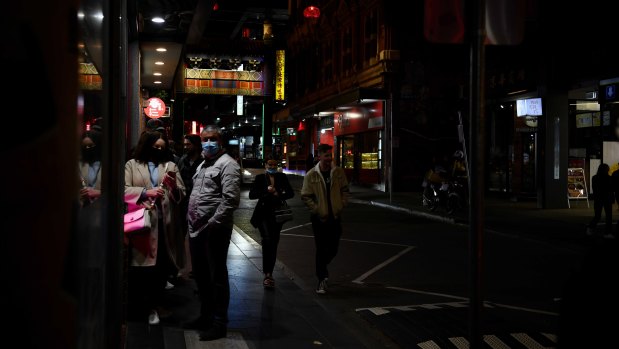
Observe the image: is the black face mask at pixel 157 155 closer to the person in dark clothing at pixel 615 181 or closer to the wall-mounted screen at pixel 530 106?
the person in dark clothing at pixel 615 181

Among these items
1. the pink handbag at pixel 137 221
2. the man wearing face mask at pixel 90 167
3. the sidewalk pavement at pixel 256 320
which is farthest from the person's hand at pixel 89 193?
the pink handbag at pixel 137 221

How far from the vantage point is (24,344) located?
998 millimetres

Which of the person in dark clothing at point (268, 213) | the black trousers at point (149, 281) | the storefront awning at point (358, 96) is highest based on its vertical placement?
the storefront awning at point (358, 96)

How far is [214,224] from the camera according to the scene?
5.90 meters

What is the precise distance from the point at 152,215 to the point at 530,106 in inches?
658

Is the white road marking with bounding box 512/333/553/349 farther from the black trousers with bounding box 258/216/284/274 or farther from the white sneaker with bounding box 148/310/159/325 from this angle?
the white sneaker with bounding box 148/310/159/325

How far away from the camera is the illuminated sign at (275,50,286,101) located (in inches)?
1534

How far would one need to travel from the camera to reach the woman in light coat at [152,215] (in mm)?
6051

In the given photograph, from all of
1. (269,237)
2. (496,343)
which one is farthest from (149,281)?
(496,343)

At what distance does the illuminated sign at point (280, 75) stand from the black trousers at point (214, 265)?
3325 centimetres

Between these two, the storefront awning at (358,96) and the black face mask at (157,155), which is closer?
the black face mask at (157,155)

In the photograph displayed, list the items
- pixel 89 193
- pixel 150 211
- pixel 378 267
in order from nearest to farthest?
pixel 89 193, pixel 150 211, pixel 378 267

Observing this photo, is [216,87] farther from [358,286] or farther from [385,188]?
[358,286]

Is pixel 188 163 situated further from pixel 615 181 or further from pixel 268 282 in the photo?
pixel 615 181
